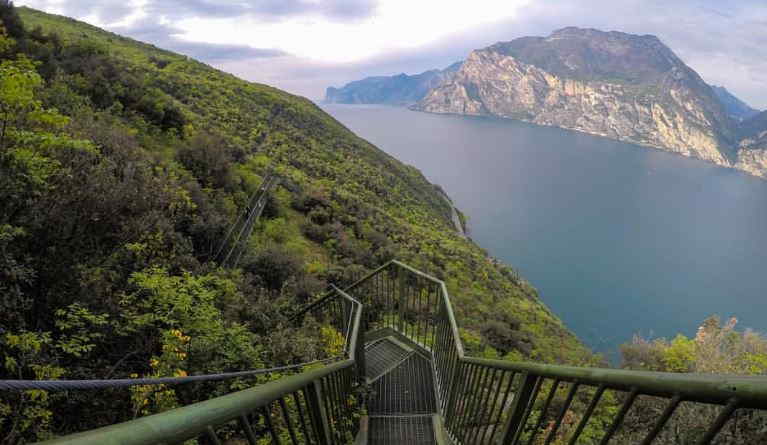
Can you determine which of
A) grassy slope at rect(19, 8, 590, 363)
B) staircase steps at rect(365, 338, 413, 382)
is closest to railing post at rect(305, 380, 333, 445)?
staircase steps at rect(365, 338, 413, 382)

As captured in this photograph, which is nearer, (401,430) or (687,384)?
(687,384)

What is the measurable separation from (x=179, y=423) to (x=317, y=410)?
1.47 metres

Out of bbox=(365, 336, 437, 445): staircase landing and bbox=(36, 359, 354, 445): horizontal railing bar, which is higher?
bbox=(36, 359, 354, 445): horizontal railing bar

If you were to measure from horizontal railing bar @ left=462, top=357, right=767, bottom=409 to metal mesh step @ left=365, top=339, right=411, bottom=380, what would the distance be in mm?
4951

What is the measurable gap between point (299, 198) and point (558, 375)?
14.5 metres

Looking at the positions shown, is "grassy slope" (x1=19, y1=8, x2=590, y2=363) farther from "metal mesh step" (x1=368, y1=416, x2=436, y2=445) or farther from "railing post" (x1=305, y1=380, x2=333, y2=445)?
"railing post" (x1=305, y1=380, x2=333, y2=445)

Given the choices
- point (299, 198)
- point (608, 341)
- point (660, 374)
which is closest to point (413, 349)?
point (660, 374)

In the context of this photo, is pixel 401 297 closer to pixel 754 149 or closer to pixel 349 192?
pixel 349 192

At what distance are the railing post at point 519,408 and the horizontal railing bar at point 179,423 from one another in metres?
1.31

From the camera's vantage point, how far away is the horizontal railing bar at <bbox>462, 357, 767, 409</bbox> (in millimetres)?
852

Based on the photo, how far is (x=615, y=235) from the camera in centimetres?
5781

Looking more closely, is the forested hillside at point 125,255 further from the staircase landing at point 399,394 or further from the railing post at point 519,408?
the railing post at point 519,408

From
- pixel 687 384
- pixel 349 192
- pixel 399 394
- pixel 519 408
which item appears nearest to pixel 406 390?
pixel 399 394

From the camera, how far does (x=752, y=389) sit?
2.76ft
